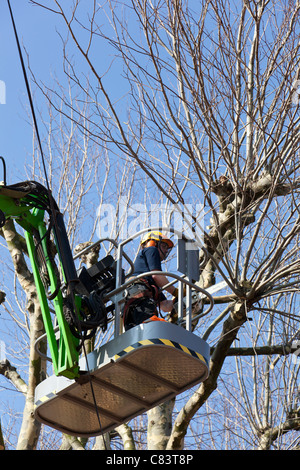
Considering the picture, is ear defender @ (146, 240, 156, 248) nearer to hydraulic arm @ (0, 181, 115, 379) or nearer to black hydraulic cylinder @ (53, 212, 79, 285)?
hydraulic arm @ (0, 181, 115, 379)

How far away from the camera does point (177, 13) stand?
28.1 ft

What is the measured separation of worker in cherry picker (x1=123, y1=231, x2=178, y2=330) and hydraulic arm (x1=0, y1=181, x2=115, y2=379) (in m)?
0.28

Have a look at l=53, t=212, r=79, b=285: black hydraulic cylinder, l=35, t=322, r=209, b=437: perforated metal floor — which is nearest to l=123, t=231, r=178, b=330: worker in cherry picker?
l=35, t=322, r=209, b=437: perforated metal floor

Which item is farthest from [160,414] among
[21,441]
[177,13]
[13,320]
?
[177,13]

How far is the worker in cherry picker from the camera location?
25.5 feet

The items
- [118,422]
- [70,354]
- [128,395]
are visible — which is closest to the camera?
[70,354]

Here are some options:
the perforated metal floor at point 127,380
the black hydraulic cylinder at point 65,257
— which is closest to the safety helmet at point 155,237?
the black hydraulic cylinder at point 65,257

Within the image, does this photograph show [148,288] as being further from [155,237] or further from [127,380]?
[127,380]

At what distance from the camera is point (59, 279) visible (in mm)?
7730

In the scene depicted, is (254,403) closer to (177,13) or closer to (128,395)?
(128,395)

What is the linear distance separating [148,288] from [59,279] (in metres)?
0.92

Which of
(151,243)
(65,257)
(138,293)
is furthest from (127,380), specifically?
(151,243)

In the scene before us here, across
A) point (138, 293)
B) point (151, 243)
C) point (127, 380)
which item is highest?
point (151, 243)
